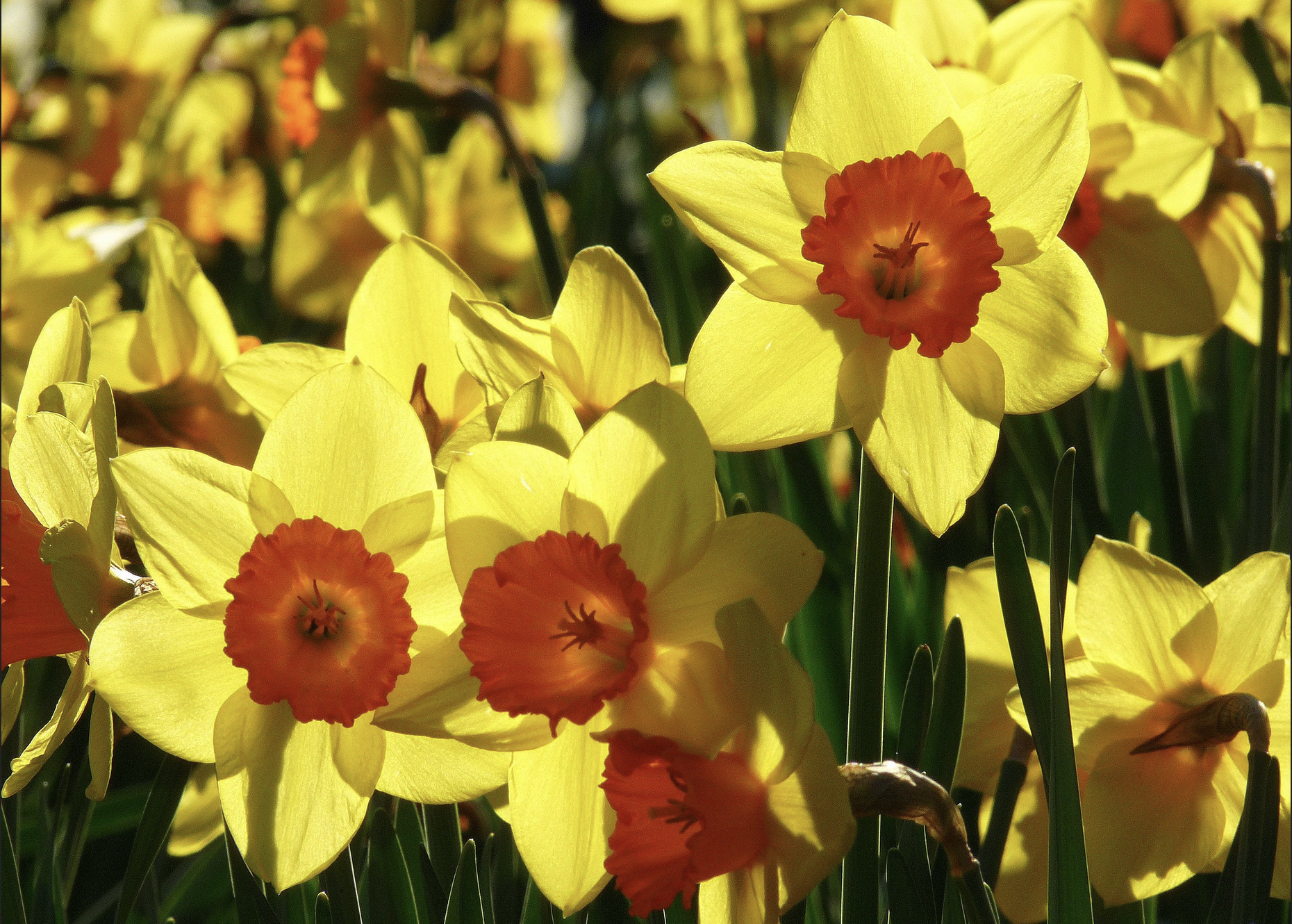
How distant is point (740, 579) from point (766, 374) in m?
0.15

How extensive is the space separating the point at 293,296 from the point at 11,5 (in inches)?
55.5

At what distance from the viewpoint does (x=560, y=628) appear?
66cm

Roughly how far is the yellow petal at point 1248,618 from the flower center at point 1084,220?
0.36m

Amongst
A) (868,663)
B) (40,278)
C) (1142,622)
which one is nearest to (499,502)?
(868,663)

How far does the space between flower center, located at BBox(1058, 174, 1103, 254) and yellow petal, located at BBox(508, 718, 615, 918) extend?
679 mm

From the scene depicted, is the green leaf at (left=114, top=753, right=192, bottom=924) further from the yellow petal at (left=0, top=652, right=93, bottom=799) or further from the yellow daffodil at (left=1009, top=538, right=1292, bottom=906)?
the yellow daffodil at (left=1009, top=538, right=1292, bottom=906)

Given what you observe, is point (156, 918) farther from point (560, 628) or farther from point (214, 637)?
point (560, 628)

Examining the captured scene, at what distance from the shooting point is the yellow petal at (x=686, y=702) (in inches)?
25.2

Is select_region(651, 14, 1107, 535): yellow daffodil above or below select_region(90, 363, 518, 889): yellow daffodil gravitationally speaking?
above

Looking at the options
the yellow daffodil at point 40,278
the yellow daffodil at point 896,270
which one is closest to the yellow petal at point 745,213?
the yellow daffodil at point 896,270

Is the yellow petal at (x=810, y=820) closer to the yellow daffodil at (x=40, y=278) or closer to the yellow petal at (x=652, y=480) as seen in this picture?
the yellow petal at (x=652, y=480)

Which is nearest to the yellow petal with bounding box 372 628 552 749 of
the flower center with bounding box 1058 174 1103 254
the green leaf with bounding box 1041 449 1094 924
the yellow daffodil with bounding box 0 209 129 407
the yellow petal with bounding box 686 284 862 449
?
the yellow petal with bounding box 686 284 862 449

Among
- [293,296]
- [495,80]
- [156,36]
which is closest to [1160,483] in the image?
[293,296]

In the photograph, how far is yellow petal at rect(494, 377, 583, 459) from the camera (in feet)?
2.27
